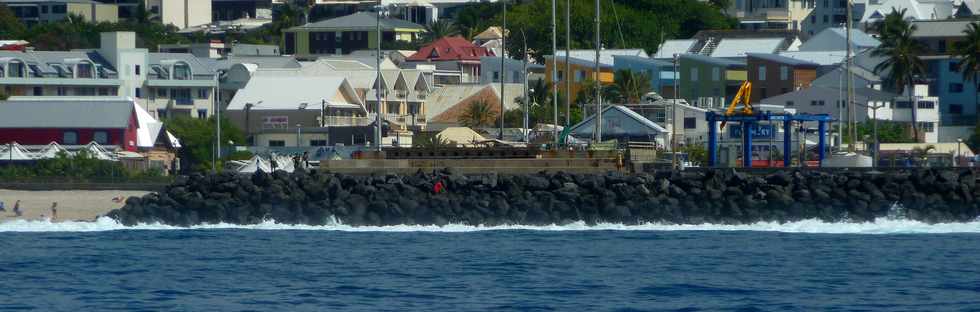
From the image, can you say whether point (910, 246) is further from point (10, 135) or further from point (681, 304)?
point (10, 135)

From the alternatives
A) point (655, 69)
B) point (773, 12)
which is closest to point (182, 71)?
point (655, 69)

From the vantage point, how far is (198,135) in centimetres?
8881

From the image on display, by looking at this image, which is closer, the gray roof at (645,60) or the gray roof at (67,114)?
the gray roof at (67,114)

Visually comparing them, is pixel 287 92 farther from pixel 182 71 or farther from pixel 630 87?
pixel 630 87

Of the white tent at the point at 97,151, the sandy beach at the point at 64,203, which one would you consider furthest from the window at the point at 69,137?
the sandy beach at the point at 64,203

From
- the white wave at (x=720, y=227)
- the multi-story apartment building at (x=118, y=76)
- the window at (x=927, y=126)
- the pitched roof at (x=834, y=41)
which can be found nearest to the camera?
the white wave at (x=720, y=227)

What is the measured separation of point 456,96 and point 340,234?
61455mm

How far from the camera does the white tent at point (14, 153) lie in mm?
76250

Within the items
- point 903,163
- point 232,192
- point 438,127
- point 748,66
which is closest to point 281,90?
point 438,127

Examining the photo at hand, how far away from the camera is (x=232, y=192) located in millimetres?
51812

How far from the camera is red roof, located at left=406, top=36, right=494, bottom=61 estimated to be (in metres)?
133

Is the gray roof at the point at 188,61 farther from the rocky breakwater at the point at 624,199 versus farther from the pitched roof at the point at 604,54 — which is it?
the rocky breakwater at the point at 624,199

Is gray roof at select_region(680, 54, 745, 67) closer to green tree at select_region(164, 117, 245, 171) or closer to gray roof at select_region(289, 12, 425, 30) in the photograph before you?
green tree at select_region(164, 117, 245, 171)

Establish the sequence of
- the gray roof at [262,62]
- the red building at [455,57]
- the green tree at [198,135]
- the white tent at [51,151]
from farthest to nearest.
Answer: the red building at [455,57] < the gray roof at [262,62] < the green tree at [198,135] < the white tent at [51,151]
